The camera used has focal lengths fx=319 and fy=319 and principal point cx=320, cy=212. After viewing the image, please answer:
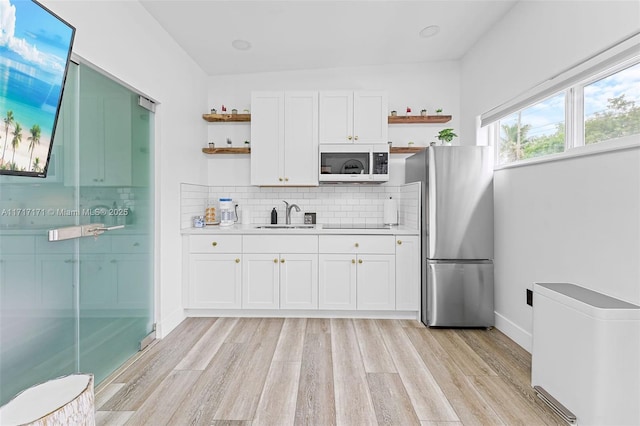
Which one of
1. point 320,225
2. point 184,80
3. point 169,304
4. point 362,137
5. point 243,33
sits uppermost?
point 243,33

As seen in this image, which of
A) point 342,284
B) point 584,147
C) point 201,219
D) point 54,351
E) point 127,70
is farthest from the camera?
point 201,219

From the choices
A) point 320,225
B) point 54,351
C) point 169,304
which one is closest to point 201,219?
point 169,304

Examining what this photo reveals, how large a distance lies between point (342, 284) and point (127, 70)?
2562 millimetres

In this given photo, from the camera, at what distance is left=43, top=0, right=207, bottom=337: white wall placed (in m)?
2.00

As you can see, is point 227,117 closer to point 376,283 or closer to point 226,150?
point 226,150

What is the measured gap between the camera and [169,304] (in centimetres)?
297

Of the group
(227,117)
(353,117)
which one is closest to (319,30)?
(353,117)

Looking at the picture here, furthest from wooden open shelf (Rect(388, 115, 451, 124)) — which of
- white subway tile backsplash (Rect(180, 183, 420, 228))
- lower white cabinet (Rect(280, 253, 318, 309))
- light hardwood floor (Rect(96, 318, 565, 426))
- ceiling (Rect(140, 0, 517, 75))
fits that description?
light hardwood floor (Rect(96, 318, 565, 426))

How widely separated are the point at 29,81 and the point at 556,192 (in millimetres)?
3115

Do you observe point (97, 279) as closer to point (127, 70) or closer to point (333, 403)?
point (127, 70)

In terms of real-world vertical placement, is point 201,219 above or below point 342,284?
above

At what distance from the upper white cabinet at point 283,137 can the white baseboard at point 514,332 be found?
2.32 m

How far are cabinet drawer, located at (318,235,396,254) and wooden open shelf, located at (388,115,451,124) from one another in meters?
1.44

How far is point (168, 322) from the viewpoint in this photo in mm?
2920
